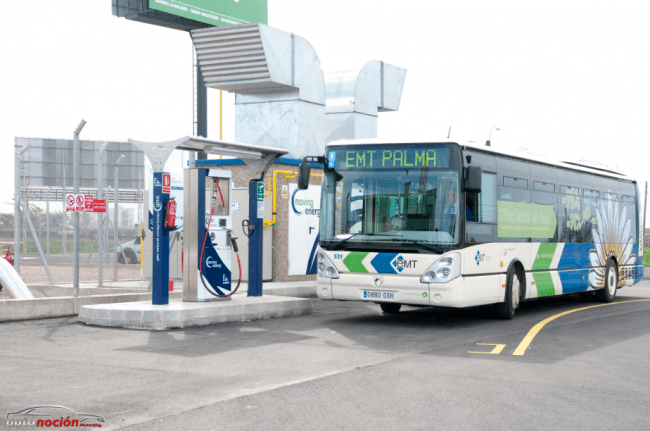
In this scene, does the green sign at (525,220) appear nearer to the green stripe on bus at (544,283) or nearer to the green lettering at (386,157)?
the green stripe on bus at (544,283)

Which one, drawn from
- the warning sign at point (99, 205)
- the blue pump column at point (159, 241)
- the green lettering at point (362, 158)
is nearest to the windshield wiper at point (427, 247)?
the green lettering at point (362, 158)

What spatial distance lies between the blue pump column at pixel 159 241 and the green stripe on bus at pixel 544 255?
6822 millimetres

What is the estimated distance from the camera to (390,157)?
472 inches

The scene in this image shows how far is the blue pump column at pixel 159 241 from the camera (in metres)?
11.6

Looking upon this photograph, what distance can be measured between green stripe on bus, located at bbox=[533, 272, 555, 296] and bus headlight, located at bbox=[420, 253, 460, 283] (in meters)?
3.32

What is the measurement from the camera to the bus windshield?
11508 millimetres

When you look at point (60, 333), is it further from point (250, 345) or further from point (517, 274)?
point (517, 274)

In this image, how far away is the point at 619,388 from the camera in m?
7.10

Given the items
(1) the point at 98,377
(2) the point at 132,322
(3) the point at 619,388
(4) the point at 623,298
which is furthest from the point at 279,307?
(4) the point at 623,298

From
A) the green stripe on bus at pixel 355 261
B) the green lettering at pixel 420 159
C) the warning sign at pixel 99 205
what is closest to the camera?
the green lettering at pixel 420 159

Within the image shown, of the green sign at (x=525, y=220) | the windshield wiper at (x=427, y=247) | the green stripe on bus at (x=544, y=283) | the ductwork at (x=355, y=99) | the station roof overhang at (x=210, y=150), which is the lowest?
the green stripe on bus at (x=544, y=283)

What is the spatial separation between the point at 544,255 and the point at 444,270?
4.01 metres

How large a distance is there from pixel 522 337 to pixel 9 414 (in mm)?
7202

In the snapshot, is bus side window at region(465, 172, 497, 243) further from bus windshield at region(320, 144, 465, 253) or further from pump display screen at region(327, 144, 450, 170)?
pump display screen at region(327, 144, 450, 170)
